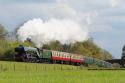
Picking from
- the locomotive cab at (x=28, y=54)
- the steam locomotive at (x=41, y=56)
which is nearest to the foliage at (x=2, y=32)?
the steam locomotive at (x=41, y=56)

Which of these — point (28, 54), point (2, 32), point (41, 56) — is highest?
point (2, 32)

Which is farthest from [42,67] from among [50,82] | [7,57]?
[50,82]

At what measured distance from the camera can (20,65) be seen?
242 feet

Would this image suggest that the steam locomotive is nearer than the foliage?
Yes

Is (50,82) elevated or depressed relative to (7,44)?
depressed

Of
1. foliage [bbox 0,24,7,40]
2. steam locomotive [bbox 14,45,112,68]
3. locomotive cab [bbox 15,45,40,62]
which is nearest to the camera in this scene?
locomotive cab [bbox 15,45,40,62]

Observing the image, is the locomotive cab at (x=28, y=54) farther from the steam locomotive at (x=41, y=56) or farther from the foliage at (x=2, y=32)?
the foliage at (x=2, y=32)

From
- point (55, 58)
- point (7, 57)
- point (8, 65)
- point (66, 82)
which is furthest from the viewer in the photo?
point (7, 57)

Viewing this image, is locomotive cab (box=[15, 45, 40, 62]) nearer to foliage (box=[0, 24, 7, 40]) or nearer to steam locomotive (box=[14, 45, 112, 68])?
steam locomotive (box=[14, 45, 112, 68])

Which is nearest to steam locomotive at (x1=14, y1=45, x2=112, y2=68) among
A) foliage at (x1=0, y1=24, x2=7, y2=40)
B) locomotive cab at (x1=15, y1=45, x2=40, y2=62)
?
locomotive cab at (x1=15, y1=45, x2=40, y2=62)

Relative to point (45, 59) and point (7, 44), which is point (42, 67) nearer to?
point (45, 59)

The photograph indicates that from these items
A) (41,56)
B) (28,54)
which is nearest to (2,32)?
(41,56)

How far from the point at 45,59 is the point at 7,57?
1690 cm

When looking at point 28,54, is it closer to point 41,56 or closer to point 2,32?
point 41,56
